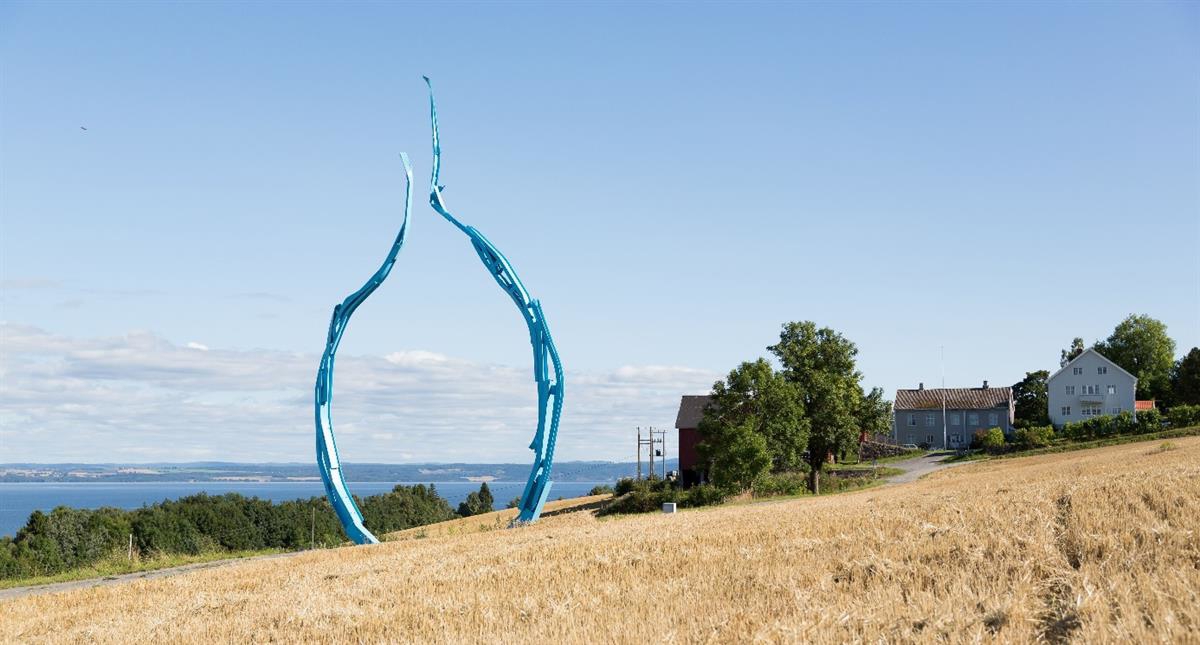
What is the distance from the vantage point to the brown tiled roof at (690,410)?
81750 millimetres

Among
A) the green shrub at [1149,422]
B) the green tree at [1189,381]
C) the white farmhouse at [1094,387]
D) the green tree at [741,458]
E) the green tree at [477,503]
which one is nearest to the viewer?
the green tree at [741,458]

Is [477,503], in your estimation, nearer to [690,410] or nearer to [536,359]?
[690,410]

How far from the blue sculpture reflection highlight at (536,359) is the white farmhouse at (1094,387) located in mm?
86515

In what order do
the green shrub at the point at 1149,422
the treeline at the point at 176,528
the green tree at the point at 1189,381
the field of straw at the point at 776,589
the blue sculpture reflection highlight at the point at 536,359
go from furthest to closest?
the green tree at the point at 1189,381 → the treeline at the point at 176,528 → the green shrub at the point at 1149,422 → the blue sculpture reflection highlight at the point at 536,359 → the field of straw at the point at 776,589

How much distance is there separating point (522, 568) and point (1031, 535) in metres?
7.07

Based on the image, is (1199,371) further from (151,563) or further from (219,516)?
(151,563)

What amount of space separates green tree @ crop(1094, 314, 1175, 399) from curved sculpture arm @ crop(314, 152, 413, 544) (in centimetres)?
11026

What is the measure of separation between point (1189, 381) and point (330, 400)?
305ft

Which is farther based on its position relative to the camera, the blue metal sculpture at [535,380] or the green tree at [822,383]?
the green tree at [822,383]

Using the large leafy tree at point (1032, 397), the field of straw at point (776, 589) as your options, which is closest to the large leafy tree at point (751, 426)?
the field of straw at point (776, 589)

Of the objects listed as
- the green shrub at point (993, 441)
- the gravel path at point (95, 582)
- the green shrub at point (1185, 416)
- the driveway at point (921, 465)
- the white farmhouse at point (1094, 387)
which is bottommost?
the driveway at point (921, 465)

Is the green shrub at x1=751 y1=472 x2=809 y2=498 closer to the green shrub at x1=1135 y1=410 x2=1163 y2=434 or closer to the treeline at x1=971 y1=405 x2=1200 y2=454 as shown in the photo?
the treeline at x1=971 y1=405 x2=1200 y2=454

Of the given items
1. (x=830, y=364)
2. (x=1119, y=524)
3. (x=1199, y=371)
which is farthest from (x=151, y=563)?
(x=1199, y=371)

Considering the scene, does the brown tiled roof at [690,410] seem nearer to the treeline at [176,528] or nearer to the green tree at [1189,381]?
the treeline at [176,528]
